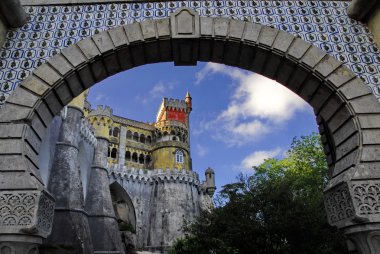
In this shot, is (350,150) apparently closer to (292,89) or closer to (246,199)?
(292,89)

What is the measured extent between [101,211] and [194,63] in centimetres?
2078

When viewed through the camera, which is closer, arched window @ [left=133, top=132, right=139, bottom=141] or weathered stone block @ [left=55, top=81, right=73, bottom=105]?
weathered stone block @ [left=55, top=81, right=73, bottom=105]

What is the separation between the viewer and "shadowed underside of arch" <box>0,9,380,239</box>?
16.8ft

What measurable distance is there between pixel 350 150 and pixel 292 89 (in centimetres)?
176

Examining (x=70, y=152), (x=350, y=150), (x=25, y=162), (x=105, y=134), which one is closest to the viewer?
(x=25, y=162)

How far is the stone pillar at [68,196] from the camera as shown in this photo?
17.4 m

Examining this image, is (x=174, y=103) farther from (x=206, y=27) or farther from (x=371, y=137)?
(x=371, y=137)

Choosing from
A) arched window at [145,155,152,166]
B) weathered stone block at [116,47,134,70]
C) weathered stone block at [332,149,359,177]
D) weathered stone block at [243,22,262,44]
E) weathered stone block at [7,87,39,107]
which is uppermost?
arched window at [145,155,152,166]

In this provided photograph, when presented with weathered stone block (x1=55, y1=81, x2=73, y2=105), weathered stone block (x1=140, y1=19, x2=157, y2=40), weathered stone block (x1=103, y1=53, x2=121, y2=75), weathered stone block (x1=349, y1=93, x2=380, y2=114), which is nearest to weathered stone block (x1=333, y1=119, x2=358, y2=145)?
weathered stone block (x1=349, y1=93, x2=380, y2=114)

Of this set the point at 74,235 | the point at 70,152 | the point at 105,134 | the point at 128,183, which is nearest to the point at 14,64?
the point at 74,235

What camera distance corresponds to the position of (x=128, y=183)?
39.3 m

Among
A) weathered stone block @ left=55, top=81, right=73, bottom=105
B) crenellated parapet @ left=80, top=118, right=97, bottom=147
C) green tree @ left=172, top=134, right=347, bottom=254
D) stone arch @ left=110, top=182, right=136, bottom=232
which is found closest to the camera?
weathered stone block @ left=55, top=81, right=73, bottom=105

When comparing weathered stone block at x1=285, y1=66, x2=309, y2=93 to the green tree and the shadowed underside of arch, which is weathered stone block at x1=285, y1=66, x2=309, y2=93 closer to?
the shadowed underside of arch

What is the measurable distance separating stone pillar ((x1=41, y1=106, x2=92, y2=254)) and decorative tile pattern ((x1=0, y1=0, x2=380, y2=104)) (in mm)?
13215
